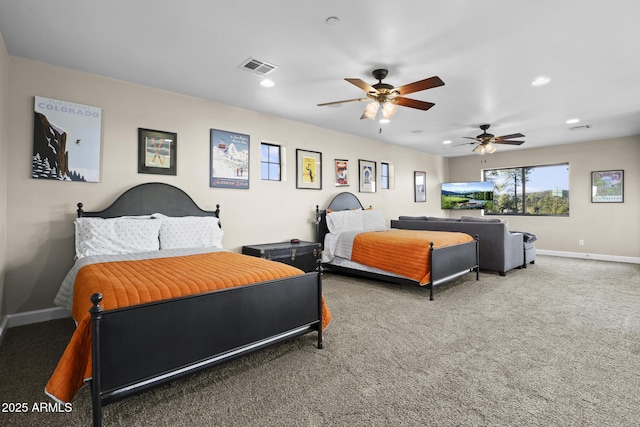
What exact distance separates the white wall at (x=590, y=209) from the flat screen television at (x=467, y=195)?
0.80 metres

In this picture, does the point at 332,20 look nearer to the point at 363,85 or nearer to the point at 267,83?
the point at 363,85

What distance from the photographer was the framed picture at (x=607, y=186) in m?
6.73

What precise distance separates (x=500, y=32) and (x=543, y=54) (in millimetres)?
753

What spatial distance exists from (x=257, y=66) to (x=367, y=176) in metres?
3.95

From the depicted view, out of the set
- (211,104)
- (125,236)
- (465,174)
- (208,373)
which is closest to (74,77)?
(211,104)

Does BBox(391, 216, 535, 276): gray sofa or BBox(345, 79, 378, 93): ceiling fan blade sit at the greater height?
BBox(345, 79, 378, 93): ceiling fan blade

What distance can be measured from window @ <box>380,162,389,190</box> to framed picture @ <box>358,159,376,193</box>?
31 centimetres

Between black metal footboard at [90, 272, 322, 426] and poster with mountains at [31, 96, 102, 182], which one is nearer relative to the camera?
black metal footboard at [90, 272, 322, 426]

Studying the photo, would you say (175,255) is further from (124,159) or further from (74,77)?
(74,77)

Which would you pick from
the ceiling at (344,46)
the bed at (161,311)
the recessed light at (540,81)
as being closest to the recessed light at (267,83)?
the ceiling at (344,46)

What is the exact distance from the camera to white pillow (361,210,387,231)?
6.02 m

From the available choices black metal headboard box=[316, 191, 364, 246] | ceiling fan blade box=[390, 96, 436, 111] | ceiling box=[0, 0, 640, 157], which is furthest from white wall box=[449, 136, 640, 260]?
ceiling fan blade box=[390, 96, 436, 111]

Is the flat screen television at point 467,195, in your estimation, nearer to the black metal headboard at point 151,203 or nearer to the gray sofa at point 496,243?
the gray sofa at point 496,243

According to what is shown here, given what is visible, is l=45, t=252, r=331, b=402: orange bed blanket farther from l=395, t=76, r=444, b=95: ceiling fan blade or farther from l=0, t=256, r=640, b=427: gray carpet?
l=395, t=76, r=444, b=95: ceiling fan blade
